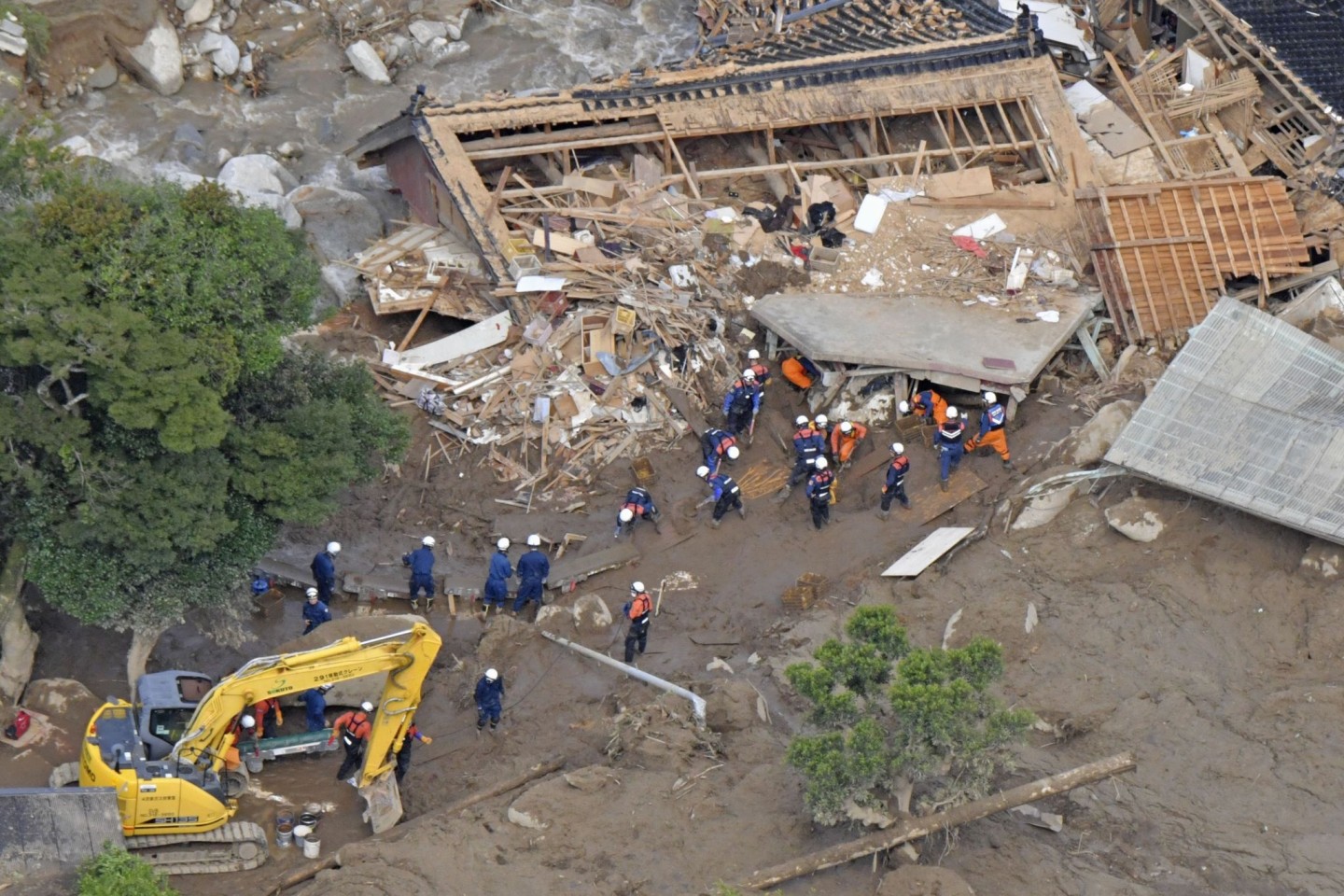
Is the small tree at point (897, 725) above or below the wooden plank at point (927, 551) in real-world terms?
above

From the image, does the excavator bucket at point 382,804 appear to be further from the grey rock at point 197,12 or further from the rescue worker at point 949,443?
the grey rock at point 197,12

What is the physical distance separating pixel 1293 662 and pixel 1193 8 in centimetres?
1284

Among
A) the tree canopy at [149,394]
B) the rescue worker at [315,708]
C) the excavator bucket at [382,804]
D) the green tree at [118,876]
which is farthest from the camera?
the rescue worker at [315,708]

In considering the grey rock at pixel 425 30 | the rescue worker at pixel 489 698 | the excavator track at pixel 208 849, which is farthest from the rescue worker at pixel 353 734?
the grey rock at pixel 425 30

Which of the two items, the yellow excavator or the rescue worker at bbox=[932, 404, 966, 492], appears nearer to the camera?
the yellow excavator

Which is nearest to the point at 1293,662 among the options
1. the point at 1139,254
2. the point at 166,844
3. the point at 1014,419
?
the point at 1014,419

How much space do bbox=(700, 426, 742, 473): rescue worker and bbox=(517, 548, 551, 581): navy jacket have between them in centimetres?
267

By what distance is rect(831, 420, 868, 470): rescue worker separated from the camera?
21.5 metres

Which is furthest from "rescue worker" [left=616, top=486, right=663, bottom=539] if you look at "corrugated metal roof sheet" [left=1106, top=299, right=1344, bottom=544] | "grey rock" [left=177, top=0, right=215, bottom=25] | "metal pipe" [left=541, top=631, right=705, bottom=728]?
"grey rock" [left=177, top=0, right=215, bottom=25]

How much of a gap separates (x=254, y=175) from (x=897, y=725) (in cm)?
1597

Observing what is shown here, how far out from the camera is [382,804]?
1764 cm

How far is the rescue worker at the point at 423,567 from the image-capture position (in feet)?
67.9

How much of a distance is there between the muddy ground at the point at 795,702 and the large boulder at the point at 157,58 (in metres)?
11.2

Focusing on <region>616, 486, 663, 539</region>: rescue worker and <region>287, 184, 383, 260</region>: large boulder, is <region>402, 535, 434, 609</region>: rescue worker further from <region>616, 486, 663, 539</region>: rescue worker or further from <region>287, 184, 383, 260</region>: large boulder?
<region>287, 184, 383, 260</region>: large boulder
